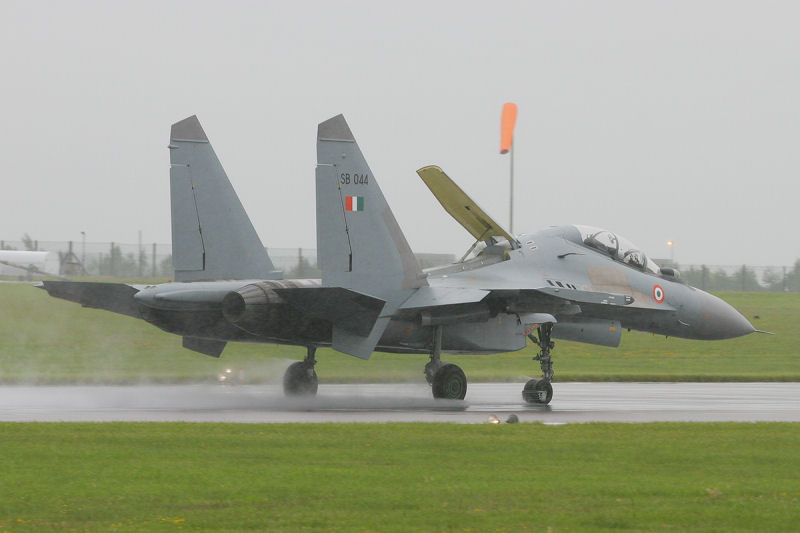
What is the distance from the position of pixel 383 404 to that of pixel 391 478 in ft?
34.4

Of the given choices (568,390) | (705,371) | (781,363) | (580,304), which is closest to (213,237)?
(580,304)

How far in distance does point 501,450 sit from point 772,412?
8.39 meters

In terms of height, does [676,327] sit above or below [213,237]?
below

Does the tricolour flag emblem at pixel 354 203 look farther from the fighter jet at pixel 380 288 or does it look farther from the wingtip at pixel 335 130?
the wingtip at pixel 335 130

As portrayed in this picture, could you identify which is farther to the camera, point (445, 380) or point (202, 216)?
point (202, 216)

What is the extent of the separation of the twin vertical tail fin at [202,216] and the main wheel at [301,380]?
6.42 ft

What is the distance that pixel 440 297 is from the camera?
20.1m

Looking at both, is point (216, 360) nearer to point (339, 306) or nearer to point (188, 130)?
point (188, 130)

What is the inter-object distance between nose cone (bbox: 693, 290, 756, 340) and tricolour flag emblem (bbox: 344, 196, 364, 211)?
28.0ft

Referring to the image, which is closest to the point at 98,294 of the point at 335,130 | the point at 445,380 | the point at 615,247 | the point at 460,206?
the point at 335,130

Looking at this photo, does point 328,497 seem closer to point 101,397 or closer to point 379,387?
point 101,397

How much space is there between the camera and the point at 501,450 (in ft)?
40.0

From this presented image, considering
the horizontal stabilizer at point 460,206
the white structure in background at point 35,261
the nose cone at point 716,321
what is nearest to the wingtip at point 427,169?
the horizontal stabilizer at point 460,206

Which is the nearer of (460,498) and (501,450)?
(460,498)
